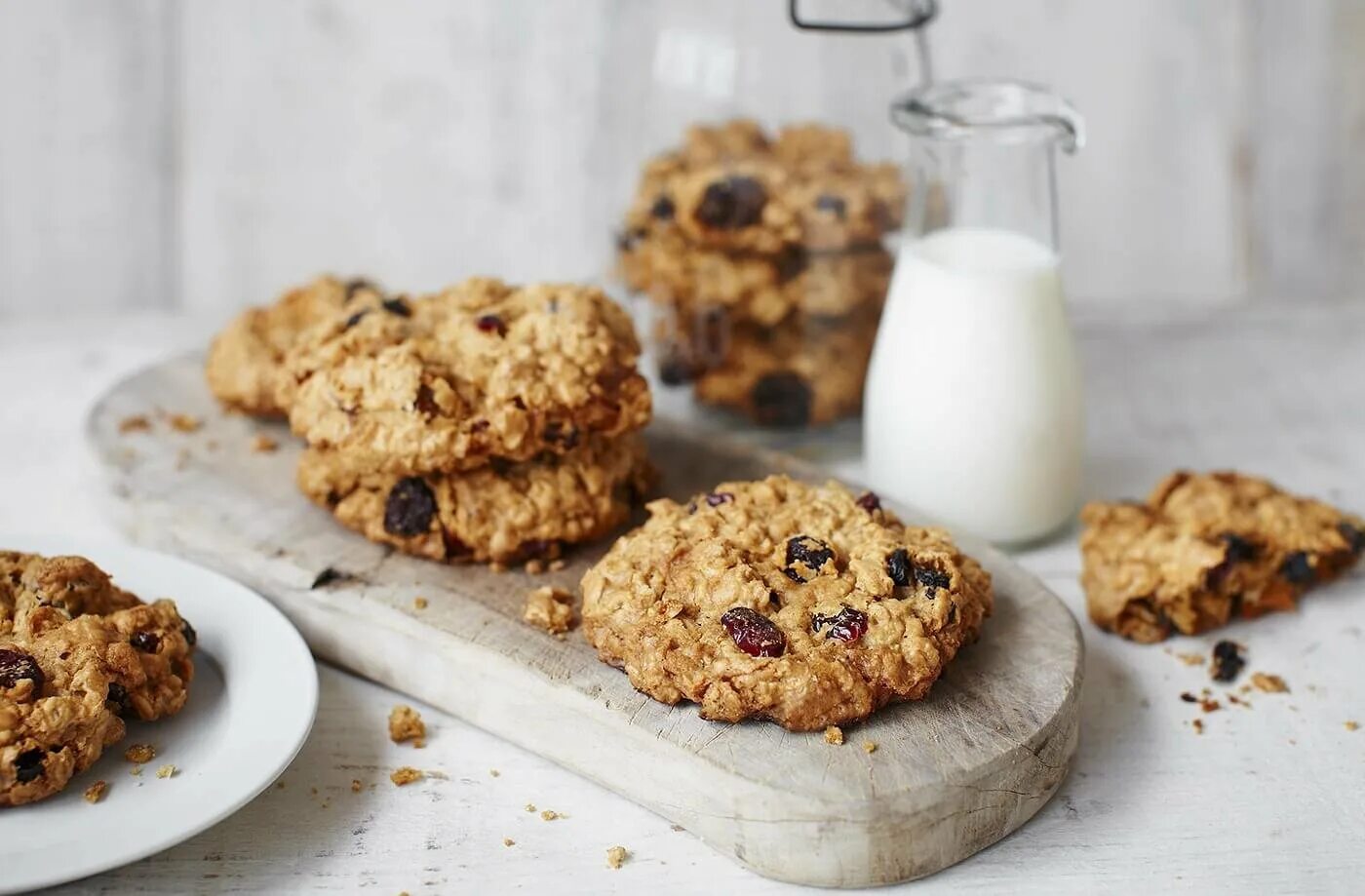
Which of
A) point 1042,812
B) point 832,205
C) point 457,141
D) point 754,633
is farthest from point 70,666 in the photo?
point 457,141

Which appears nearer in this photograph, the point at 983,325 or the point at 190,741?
the point at 190,741

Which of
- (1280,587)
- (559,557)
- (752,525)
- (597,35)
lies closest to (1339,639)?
(1280,587)

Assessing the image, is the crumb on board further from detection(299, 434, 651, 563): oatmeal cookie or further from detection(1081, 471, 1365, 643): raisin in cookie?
detection(1081, 471, 1365, 643): raisin in cookie

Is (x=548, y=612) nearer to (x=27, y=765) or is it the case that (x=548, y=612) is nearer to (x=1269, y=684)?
(x=27, y=765)

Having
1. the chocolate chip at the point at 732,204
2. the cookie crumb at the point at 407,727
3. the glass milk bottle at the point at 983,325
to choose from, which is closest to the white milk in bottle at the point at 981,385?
the glass milk bottle at the point at 983,325

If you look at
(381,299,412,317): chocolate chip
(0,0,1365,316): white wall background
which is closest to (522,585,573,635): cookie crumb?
(381,299,412,317): chocolate chip

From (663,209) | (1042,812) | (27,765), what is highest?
(663,209)
